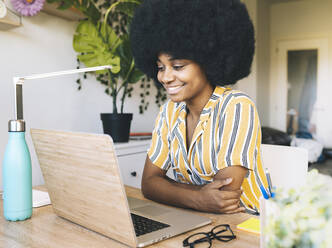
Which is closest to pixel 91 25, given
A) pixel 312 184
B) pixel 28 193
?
pixel 28 193

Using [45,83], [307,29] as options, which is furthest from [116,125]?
[307,29]

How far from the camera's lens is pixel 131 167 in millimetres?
2391

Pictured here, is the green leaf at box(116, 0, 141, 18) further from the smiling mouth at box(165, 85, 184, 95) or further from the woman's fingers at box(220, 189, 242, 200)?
the woman's fingers at box(220, 189, 242, 200)

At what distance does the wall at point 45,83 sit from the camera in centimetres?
194

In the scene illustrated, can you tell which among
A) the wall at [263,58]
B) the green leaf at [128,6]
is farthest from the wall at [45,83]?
the wall at [263,58]

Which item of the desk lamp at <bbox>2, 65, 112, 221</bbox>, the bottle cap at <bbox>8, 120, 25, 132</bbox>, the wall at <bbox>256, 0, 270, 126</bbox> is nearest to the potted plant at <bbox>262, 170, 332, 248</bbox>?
the desk lamp at <bbox>2, 65, 112, 221</bbox>

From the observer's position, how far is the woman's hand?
116 cm

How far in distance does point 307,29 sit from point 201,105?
5.64 meters

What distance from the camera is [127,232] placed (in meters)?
0.83

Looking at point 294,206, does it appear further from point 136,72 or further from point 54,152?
point 136,72

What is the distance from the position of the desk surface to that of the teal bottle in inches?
1.6

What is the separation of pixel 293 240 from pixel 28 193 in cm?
84

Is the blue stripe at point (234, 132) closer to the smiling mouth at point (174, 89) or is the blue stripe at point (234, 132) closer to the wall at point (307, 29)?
the smiling mouth at point (174, 89)

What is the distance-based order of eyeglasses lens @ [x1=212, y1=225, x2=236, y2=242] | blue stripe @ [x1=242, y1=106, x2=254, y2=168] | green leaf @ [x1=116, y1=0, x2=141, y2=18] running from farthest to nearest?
green leaf @ [x1=116, y1=0, x2=141, y2=18] → blue stripe @ [x1=242, y1=106, x2=254, y2=168] → eyeglasses lens @ [x1=212, y1=225, x2=236, y2=242]
